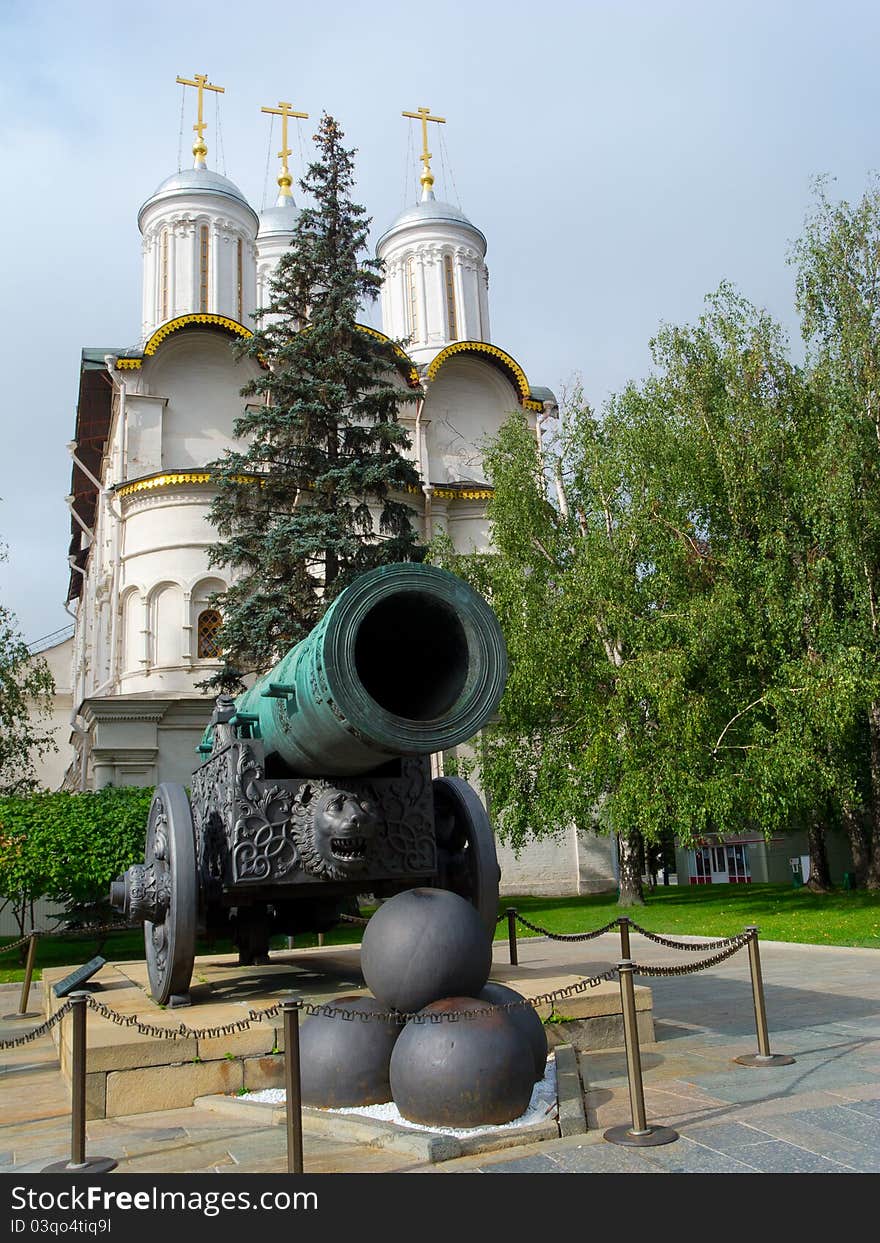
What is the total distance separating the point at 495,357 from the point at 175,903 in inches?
1033

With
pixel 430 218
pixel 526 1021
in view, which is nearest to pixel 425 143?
pixel 430 218

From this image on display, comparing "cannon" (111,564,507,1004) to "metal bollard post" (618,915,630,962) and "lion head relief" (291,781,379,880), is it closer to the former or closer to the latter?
"lion head relief" (291,781,379,880)

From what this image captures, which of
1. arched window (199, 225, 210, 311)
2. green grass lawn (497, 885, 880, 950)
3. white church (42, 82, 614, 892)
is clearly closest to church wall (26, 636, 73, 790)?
white church (42, 82, 614, 892)

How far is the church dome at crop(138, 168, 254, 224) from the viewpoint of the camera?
3128 cm

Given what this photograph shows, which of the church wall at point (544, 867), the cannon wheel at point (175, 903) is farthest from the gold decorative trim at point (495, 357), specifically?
the cannon wheel at point (175, 903)

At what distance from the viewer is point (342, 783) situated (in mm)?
6445

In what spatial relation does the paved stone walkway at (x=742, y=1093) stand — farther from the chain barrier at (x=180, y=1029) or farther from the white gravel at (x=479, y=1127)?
the chain barrier at (x=180, y=1029)

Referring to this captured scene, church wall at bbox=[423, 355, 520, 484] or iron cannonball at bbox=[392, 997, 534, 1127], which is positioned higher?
church wall at bbox=[423, 355, 520, 484]

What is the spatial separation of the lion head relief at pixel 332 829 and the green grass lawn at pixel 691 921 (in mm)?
7149

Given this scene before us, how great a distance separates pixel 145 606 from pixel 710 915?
48.1 feet

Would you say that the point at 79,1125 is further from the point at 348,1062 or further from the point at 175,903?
the point at 175,903

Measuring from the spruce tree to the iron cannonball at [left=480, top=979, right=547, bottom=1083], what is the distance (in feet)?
41.6
